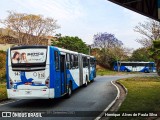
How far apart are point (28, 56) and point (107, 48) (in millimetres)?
65788

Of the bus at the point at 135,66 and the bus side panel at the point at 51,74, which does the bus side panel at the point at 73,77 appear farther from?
the bus at the point at 135,66

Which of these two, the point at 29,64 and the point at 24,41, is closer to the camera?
the point at 29,64

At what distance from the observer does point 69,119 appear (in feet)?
37.3

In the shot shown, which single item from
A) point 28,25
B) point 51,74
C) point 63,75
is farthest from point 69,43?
point 51,74

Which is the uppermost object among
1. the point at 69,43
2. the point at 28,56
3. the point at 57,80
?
the point at 69,43

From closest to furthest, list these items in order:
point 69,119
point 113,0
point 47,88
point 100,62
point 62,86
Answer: point 69,119, point 113,0, point 47,88, point 62,86, point 100,62

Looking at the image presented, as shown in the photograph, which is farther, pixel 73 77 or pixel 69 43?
pixel 69 43

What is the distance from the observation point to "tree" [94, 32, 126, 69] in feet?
261

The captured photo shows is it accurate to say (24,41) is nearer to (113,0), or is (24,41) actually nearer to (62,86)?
(62,86)

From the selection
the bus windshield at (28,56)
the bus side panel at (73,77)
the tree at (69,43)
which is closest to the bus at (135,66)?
the tree at (69,43)

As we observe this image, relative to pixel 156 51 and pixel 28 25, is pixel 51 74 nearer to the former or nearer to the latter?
pixel 156 51

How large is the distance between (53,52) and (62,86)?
7.73ft

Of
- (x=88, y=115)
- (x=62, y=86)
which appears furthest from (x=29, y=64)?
(x=88, y=115)

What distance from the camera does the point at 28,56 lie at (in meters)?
14.9
